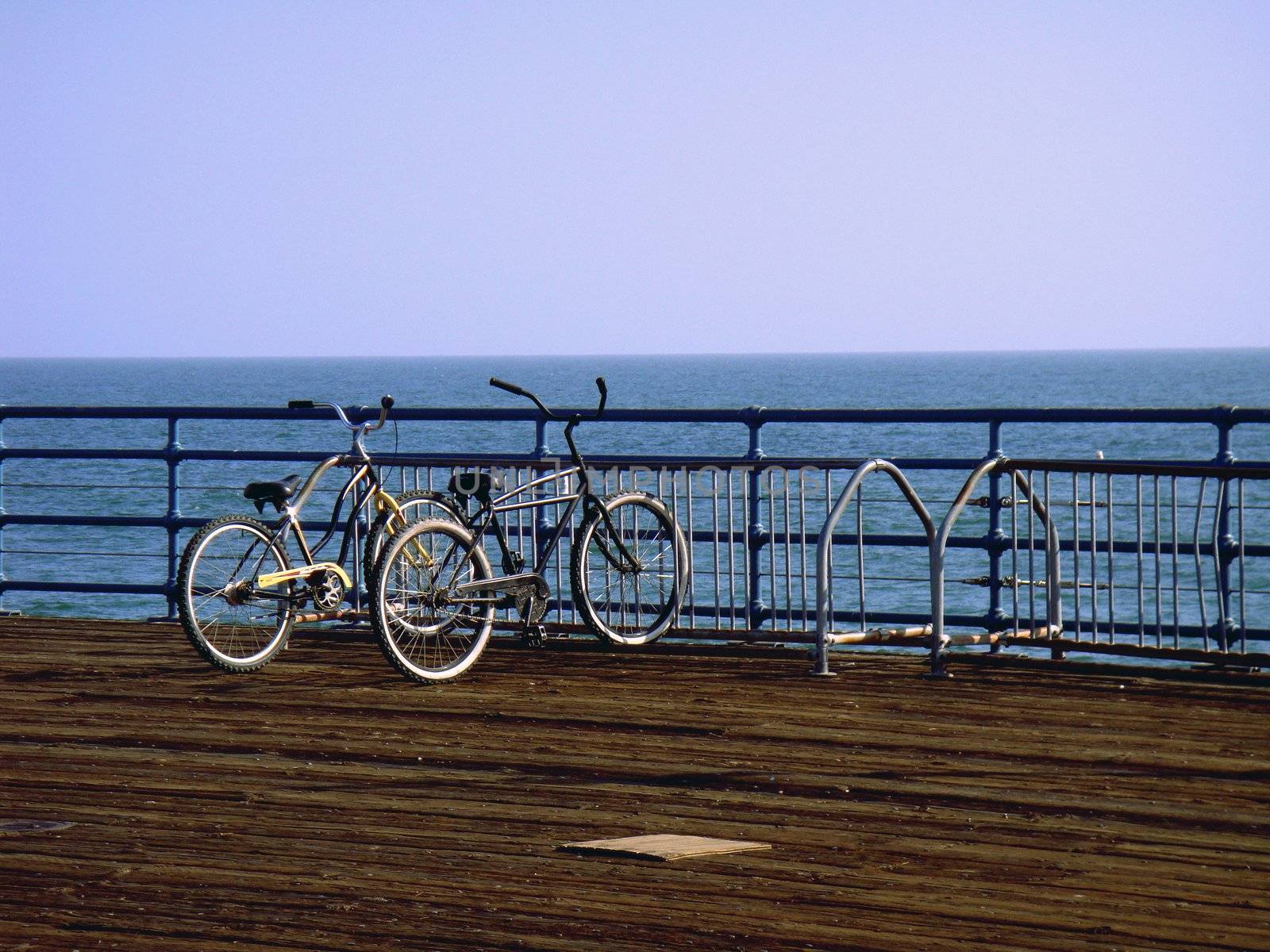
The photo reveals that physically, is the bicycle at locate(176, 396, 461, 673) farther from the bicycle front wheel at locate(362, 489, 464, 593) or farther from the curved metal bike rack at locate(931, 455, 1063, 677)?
the curved metal bike rack at locate(931, 455, 1063, 677)

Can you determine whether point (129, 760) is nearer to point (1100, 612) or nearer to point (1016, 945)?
point (1016, 945)

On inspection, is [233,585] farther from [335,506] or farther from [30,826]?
[30,826]

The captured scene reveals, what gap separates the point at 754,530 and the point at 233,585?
2.78 metres

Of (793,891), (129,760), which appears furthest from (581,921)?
(129,760)

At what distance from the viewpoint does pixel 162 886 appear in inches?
175

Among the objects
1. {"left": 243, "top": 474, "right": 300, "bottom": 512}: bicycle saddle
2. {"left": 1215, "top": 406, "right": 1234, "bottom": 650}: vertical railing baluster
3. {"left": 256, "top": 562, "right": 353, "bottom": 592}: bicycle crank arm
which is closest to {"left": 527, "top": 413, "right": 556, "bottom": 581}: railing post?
{"left": 256, "top": 562, "right": 353, "bottom": 592}: bicycle crank arm

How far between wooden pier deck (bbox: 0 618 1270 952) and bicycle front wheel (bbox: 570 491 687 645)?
44 centimetres

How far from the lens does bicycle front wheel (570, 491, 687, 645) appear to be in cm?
849

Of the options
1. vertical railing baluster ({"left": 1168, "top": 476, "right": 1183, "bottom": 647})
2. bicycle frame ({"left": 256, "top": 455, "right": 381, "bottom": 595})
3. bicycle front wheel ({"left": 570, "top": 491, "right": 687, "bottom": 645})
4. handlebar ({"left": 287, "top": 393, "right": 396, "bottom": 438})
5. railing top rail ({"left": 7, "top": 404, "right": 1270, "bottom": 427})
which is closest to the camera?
vertical railing baluster ({"left": 1168, "top": 476, "right": 1183, "bottom": 647})

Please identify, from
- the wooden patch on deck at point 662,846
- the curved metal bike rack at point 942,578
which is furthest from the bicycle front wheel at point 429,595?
the wooden patch on deck at point 662,846

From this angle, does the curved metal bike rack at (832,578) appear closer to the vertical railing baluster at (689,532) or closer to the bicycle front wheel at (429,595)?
the vertical railing baluster at (689,532)

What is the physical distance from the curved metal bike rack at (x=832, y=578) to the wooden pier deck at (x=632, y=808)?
0.14 m

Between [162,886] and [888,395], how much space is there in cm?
11341

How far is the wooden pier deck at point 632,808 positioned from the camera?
4117 millimetres
